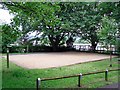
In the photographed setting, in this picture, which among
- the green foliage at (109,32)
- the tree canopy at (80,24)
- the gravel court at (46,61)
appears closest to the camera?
the gravel court at (46,61)

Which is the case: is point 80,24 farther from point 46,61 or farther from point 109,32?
point 109,32

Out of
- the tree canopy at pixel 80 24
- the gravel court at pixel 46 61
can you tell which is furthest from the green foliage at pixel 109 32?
the gravel court at pixel 46 61

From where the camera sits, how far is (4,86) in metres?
4.58

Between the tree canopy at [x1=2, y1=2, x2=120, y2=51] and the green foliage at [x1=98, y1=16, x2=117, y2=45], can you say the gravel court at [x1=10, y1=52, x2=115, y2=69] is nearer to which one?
the tree canopy at [x1=2, y1=2, x2=120, y2=51]

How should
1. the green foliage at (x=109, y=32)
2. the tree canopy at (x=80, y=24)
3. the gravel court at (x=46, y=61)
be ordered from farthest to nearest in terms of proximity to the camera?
the tree canopy at (x=80, y=24) < the green foliage at (x=109, y=32) < the gravel court at (x=46, y=61)

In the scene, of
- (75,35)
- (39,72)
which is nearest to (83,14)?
(75,35)

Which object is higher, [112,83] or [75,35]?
[75,35]

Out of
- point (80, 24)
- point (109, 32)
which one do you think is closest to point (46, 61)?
point (109, 32)

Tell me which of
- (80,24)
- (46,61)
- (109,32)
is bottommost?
(46,61)

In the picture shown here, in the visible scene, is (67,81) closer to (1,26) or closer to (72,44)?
(1,26)

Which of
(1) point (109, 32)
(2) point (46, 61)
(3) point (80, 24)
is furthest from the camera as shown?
(3) point (80, 24)

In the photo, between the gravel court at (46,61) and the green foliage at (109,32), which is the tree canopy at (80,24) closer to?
the green foliage at (109,32)

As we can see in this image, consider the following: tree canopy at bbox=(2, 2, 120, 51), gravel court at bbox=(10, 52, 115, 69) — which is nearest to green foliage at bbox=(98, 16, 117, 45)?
tree canopy at bbox=(2, 2, 120, 51)

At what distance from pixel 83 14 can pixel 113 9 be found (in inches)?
96.8
